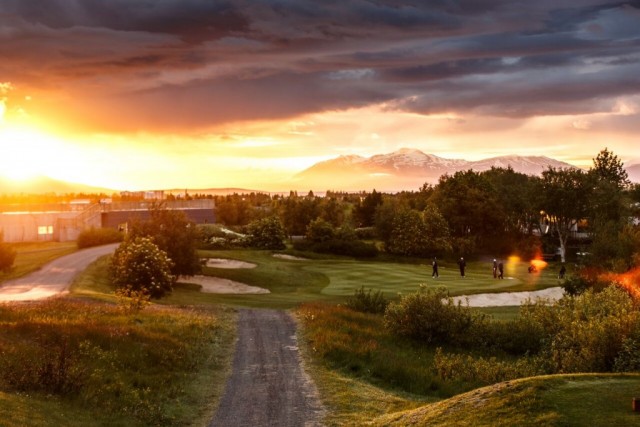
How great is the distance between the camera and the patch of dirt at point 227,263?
204ft

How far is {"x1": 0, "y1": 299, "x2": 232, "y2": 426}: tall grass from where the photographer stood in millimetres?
18062

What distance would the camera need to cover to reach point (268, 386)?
21.0 meters

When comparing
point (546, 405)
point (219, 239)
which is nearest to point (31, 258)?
point (219, 239)

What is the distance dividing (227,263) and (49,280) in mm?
19476

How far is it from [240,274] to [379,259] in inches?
1461

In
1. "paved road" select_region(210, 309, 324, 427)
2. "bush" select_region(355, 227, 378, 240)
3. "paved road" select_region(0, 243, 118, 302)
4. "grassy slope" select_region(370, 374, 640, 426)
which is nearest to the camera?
"grassy slope" select_region(370, 374, 640, 426)

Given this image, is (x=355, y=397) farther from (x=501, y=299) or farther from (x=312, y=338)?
(x=501, y=299)

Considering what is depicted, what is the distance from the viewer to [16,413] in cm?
1498

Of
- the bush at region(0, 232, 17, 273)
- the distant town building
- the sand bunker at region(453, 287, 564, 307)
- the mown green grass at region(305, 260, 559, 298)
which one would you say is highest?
the distant town building

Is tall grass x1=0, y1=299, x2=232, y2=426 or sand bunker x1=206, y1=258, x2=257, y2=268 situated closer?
tall grass x1=0, y1=299, x2=232, y2=426

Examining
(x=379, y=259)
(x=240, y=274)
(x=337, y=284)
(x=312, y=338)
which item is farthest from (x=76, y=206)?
(x=312, y=338)

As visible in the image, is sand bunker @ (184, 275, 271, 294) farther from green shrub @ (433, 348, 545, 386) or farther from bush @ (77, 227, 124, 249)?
green shrub @ (433, 348, 545, 386)

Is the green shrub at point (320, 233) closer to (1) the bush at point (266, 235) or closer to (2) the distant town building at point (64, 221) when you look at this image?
(1) the bush at point (266, 235)

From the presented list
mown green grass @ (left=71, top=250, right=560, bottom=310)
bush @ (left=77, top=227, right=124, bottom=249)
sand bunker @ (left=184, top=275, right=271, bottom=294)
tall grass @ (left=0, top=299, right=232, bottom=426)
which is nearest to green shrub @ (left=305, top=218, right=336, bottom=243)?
mown green grass @ (left=71, top=250, right=560, bottom=310)
